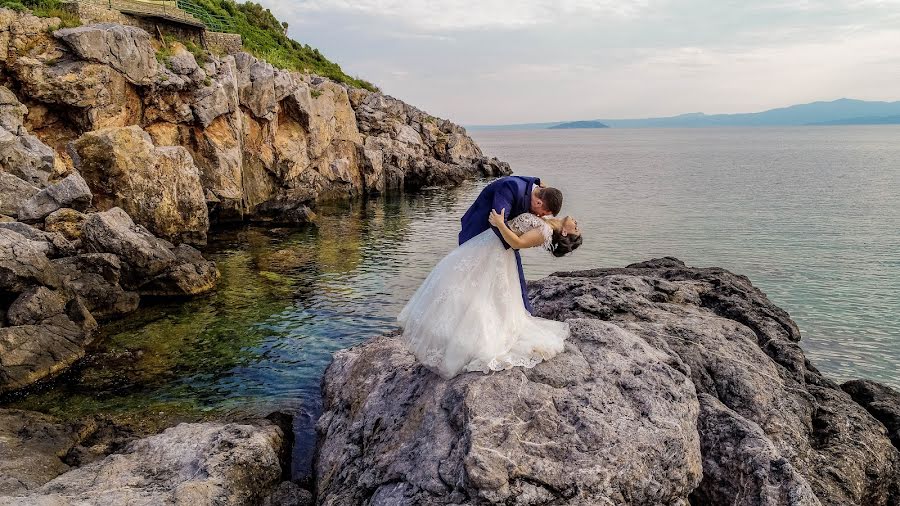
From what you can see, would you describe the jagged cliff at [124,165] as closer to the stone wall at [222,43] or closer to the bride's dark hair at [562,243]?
the stone wall at [222,43]

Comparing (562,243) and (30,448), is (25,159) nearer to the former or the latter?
(30,448)

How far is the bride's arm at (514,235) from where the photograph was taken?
7.93m

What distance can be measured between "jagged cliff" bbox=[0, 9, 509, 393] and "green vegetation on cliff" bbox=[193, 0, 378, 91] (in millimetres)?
16299

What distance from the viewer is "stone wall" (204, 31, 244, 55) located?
4953 cm

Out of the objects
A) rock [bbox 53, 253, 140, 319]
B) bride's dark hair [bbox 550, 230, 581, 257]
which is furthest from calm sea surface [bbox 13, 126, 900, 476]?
bride's dark hair [bbox 550, 230, 581, 257]

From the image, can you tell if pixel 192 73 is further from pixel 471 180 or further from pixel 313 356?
pixel 471 180

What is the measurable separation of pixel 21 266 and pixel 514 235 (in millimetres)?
17232

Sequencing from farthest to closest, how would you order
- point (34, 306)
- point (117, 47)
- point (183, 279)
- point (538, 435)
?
point (117, 47), point (183, 279), point (34, 306), point (538, 435)

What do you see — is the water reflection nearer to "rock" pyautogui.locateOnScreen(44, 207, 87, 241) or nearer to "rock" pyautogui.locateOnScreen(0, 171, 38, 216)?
"rock" pyautogui.locateOnScreen(44, 207, 87, 241)

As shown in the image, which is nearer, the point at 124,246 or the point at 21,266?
the point at 21,266

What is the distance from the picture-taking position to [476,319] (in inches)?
320

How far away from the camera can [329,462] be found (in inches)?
369

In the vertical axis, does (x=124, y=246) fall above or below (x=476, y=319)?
below

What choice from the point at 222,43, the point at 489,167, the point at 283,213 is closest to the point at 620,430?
the point at 283,213
